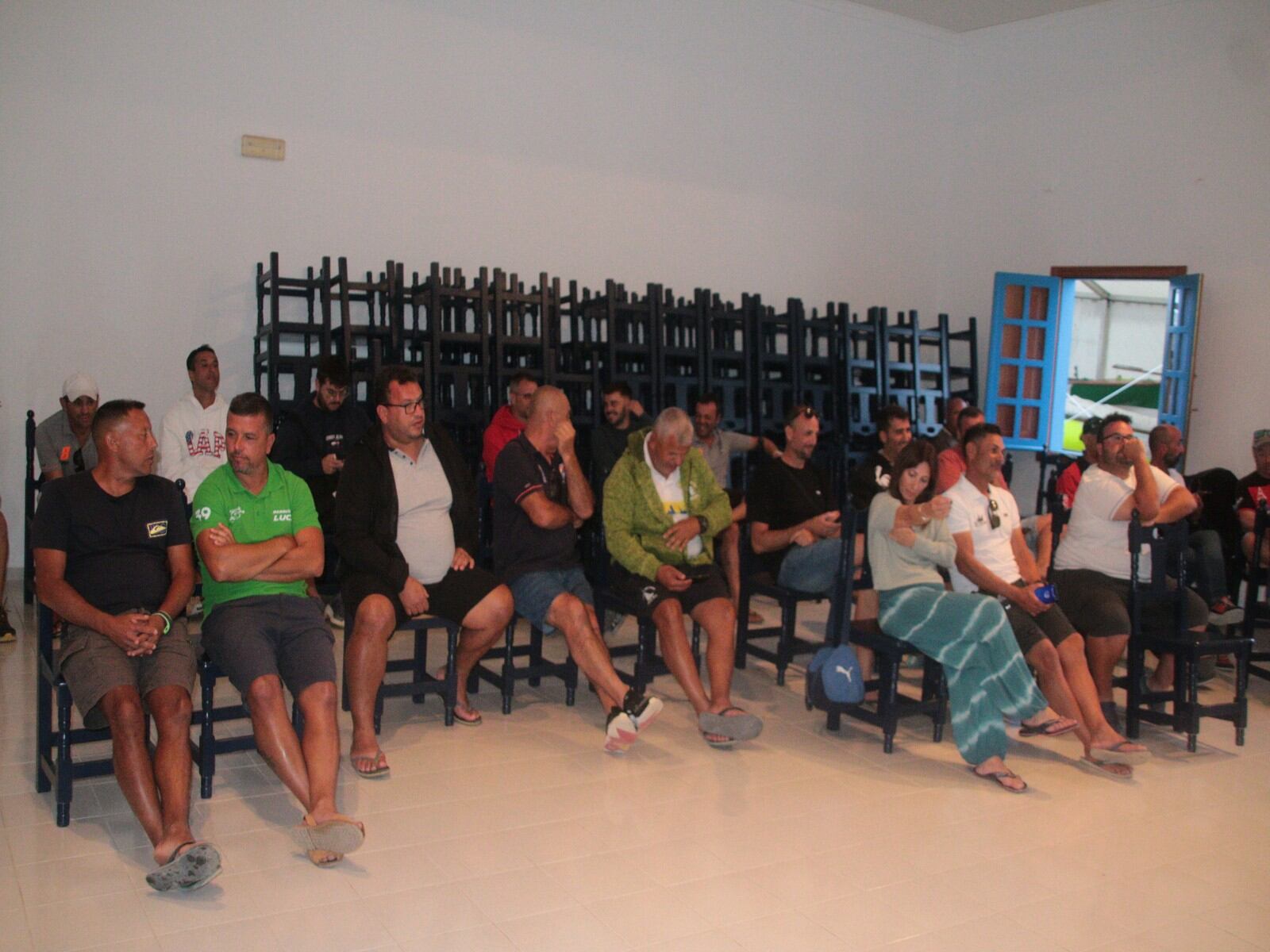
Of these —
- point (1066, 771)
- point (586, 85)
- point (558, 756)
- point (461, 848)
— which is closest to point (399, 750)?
point (558, 756)

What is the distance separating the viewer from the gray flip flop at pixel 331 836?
280 centimetres

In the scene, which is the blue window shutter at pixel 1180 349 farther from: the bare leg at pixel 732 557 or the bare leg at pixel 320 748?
the bare leg at pixel 320 748

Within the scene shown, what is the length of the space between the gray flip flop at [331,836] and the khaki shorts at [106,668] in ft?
1.83

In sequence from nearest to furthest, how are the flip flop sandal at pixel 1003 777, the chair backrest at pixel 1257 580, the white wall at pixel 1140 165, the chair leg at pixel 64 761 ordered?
the chair leg at pixel 64 761
the flip flop sandal at pixel 1003 777
the chair backrest at pixel 1257 580
the white wall at pixel 1140 165

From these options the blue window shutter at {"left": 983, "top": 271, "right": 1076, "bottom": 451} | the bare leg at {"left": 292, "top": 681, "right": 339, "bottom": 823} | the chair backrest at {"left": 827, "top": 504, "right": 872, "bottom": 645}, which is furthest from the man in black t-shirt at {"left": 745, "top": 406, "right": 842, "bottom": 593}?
the blue window shutter at {"left": 983, "top": 271, "right": 1076, "bottom": 451}

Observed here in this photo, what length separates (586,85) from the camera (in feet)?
25.2

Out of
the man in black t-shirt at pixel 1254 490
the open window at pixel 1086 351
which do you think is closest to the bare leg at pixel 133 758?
the man in black t-shirt at pixel 1254 490

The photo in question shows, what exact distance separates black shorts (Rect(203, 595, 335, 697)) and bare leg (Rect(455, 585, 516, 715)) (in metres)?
0.71

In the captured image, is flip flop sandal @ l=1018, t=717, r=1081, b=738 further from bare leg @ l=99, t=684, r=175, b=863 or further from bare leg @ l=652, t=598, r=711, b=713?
bare leg @ l=99, t=684, r=175, b=863

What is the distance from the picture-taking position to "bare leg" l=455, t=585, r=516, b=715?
Answer: 13.0ft

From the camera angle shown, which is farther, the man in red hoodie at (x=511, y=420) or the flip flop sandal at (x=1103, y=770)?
the man in red hoodie at (x=511, y=420)

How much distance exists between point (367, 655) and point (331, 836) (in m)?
0.93

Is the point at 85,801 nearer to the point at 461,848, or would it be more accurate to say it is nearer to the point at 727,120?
the point at 461,848

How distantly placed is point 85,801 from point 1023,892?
2625 millimetres
